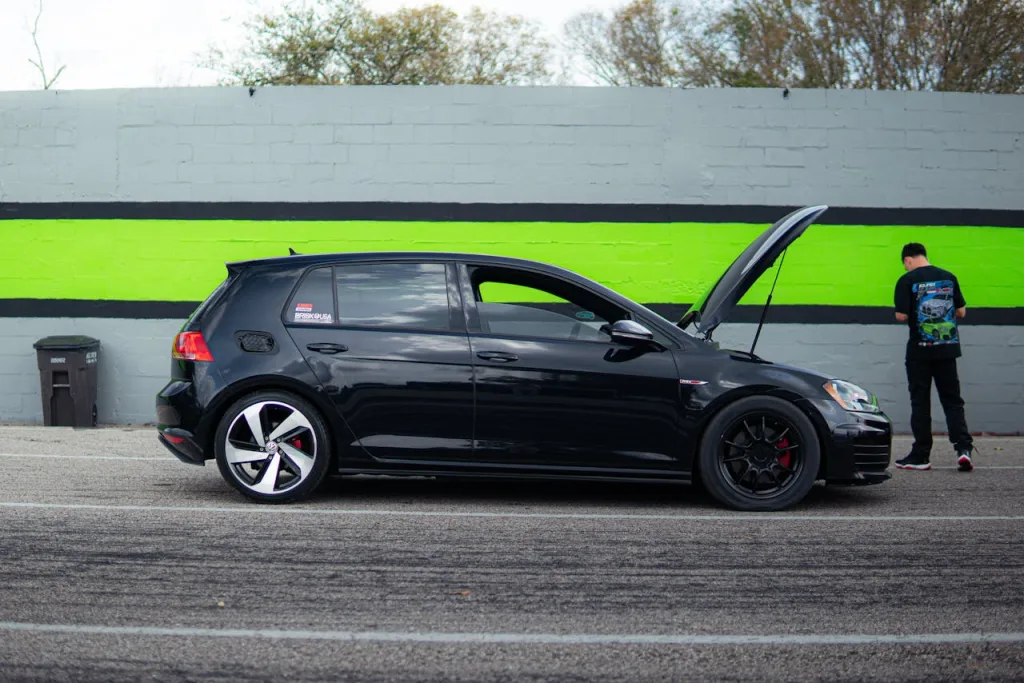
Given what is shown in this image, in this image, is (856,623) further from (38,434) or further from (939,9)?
(939,9)

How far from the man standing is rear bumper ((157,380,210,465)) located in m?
5.47

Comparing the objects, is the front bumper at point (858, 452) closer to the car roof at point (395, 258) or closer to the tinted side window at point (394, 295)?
the car roof at point (395, 258)

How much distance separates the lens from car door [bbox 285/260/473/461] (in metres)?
6.85

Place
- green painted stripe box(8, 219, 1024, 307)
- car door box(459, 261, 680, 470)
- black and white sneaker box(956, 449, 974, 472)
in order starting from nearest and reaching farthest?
1. car door box(459, 261, 680, 470)
2. black and white sneaker box(956, 449, 974, 472)
3. green painted stripe box(8, 219, 1024, 307)

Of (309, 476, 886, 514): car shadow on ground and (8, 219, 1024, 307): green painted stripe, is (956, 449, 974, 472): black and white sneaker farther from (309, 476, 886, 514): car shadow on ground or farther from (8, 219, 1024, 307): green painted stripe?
(8, 219, 1024, 307): green painted stripe

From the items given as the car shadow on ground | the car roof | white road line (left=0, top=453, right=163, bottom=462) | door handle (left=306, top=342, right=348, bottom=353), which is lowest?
the car shadow on ground

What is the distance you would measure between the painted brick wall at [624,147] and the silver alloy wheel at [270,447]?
5546mm

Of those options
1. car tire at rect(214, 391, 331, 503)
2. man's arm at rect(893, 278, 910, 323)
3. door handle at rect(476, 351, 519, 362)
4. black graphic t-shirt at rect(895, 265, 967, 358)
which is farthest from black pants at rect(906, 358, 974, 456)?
car tire at rect(214, 391, 331, 503)

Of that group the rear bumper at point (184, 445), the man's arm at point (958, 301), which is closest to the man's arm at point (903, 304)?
the man's arm at point (958, 301)

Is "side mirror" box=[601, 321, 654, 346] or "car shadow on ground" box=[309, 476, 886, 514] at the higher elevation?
"side mirror" box=[601, 321, 654, 346]

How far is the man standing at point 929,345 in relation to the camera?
356 inches

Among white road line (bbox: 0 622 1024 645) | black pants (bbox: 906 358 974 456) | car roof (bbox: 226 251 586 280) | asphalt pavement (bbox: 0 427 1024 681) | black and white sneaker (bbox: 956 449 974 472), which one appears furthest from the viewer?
black pants (bbox: 906 358 974 456)

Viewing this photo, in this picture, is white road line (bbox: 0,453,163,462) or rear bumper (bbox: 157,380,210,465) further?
white road line (bbox: 0,453,163,462)

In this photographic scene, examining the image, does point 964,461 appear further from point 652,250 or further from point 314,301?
point 314,301
